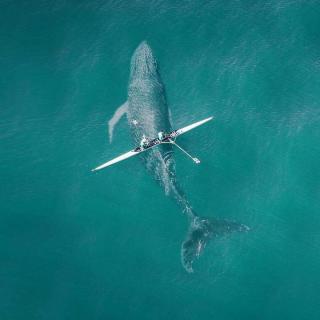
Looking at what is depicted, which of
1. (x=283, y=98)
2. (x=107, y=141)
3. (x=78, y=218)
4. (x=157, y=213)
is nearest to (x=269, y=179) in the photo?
(x=283, y=98)

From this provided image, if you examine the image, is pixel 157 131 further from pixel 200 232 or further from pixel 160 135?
pixel 200 232

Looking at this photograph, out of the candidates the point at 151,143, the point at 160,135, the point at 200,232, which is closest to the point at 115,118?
the point at 151,143

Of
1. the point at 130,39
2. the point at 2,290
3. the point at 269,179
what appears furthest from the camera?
the point at 130,39

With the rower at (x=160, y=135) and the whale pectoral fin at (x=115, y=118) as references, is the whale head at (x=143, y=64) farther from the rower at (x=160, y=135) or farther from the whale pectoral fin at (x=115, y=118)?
the rower at (x=160, y=135)

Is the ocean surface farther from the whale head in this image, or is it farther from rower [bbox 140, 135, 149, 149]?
rower [bbox 140, 135, 149, 149]

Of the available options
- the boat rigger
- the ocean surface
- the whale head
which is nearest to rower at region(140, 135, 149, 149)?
the boat rigger

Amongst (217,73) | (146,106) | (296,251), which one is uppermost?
(217,73)

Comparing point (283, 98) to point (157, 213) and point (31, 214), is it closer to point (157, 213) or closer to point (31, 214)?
point (157, 213)
